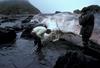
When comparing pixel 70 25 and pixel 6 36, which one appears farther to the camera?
pixel 70 25

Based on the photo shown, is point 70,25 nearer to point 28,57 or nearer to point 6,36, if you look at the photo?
point 6,36

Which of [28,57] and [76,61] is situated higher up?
[76,61]

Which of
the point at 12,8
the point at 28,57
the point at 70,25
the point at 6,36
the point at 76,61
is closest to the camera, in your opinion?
the point at 76,61

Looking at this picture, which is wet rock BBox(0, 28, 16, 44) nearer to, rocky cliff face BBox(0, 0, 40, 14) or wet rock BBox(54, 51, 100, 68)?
wet rock BBox(54, 51, 100, 68)

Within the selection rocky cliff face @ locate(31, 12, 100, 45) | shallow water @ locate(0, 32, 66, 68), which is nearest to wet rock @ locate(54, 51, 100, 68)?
shallow water @ locate(0, 32, 66, 68)

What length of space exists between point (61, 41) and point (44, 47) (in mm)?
1621

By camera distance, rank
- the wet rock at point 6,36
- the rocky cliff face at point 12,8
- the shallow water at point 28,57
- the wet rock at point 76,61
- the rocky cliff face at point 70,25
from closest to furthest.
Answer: the wet rock at point 76,61, the shallow water at point 28,57, the rocky cliff face at point 70,25, the wet rock at point 6,36, the rocky cliff face at point 12,8

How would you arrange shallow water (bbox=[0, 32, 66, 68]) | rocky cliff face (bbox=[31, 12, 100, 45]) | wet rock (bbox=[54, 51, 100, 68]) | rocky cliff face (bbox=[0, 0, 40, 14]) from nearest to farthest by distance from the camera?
wet rock (bbox=[54, 51, 100, 68]), shallow water (bbox=[0, 32, 66, 68]), rocky cliff face (bbox=[31, 12, 100, 45]), rocky cliff face (bbox=[0, 0, 40, 14])

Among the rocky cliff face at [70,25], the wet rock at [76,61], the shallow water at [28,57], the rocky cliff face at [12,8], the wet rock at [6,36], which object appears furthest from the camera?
the rocky cliff face at [12,8]

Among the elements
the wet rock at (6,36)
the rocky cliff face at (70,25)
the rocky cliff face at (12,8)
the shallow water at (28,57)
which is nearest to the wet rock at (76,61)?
the shallow water at (28,57)

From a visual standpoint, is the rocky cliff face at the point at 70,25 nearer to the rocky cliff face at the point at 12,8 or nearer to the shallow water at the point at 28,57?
the shallow water at the point at 28,57

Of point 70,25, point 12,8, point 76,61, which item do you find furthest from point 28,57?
point 12,8

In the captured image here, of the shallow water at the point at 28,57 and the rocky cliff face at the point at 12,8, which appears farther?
the rocky cliff face at the point at 12,8

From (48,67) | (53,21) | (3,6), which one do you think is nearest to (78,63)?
(48,67)
